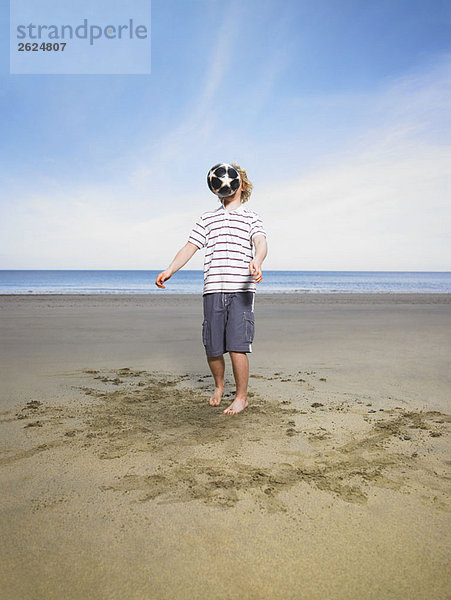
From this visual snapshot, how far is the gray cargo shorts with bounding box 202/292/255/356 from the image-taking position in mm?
3469

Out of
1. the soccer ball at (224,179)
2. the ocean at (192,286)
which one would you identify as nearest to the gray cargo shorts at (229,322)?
the soccer ball at (224,179)

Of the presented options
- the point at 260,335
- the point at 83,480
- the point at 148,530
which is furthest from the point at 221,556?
the point at 260,335

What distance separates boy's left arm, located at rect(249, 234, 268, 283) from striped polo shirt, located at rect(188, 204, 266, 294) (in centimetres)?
6

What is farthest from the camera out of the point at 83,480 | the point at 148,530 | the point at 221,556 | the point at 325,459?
the point at 325,459

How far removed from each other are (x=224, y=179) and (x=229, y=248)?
58cm

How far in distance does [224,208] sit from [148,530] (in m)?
2.62

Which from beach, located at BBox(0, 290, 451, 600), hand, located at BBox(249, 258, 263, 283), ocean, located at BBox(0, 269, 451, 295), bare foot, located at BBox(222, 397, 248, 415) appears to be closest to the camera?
beach, located at BBox(0, 290, 451, 600)

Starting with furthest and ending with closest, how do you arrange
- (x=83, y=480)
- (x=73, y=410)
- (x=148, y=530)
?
(x=73, y=410) < (x=83, y=480) < (x=148, y=530)

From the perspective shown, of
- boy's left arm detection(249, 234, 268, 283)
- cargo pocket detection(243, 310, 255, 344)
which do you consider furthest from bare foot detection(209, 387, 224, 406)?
boy's left arm detection(249, 234, 268, 283)

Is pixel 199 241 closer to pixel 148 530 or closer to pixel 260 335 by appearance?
pixel 148 530

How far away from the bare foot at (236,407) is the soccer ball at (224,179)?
1725mm

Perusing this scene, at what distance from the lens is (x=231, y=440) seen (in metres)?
2.78

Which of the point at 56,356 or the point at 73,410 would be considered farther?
the point at 56,356

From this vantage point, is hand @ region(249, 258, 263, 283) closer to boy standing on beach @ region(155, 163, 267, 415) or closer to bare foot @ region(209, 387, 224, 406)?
boy standing on beach @ region(155, 163, 267, 415)
